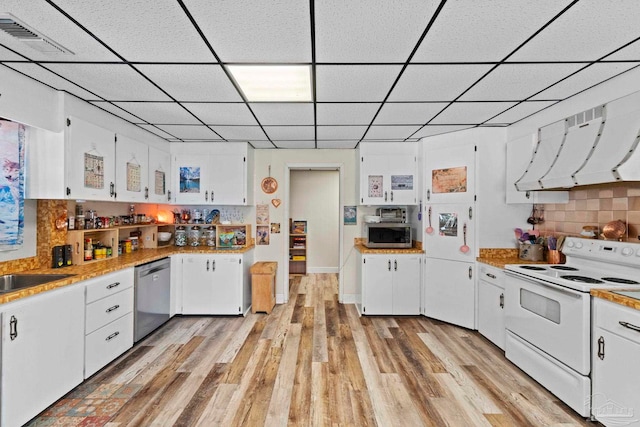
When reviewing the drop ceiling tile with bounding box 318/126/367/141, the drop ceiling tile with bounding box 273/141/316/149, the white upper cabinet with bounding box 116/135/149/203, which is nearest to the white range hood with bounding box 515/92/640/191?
the drop ceiling tile with bounding box 318/126/367/141

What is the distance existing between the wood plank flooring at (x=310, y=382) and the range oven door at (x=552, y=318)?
378mm

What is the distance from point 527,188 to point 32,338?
428 cm

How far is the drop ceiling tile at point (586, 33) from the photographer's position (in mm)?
1470

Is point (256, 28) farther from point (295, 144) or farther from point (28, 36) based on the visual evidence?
point (295, 144)

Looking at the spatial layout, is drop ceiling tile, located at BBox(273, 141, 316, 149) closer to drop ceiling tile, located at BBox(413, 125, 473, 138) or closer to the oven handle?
drop ceiling tile, located at BBox(413, 125, 473, 138)

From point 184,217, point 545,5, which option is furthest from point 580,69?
point 184,217

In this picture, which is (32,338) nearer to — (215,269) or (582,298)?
(215,269)

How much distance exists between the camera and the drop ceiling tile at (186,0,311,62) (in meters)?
1.46

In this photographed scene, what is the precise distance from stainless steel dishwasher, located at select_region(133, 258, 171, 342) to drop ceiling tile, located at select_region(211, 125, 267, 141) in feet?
5.89

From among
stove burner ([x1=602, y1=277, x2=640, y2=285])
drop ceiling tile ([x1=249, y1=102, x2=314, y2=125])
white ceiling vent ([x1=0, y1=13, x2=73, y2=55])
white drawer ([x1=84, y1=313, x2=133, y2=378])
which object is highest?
drop ceiling tile ([x1=249, y1=102, x2=314, y2=125])

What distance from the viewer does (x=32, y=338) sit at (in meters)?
1.96

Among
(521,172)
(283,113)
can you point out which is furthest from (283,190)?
(521,172)

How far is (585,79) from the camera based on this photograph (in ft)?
7.33

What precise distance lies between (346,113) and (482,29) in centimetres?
150
